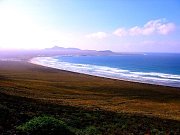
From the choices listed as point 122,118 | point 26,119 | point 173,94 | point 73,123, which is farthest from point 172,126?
point 173,94

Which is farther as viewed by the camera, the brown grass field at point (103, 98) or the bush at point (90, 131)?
the brown grass field at point (103, 98)

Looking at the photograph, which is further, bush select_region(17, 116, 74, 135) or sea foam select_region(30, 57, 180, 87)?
sea foam select_region(30, 57, 180, 87)

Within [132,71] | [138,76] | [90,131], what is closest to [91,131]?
[90,131]

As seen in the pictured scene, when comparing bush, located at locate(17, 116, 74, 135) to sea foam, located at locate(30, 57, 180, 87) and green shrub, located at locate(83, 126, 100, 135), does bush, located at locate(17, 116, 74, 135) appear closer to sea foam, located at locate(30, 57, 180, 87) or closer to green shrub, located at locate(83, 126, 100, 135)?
green shrub, located at locate(83, 126, 100, 135)

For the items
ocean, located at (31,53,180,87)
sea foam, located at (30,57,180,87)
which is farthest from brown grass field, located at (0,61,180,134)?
ocean, located at (31,53,180,87)

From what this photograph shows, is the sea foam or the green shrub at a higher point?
the green shrub

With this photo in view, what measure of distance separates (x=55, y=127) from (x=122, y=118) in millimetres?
7532

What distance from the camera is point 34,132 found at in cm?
1055

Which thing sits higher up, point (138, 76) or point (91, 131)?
point (91, 131)

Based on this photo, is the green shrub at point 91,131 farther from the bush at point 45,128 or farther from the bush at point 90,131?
the bush at point 45,128

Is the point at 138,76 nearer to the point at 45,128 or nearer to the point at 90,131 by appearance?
the point at 90,131

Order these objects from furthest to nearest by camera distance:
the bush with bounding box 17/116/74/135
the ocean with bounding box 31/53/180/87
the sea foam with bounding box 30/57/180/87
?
the ocean with bounding box 31/53/180/87, the sea foam with bounding box 30/57/180/87, the bush with bounding box 17/116/74/135

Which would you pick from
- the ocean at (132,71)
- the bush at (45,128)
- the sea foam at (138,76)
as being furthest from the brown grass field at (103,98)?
the ocean at (132,71)

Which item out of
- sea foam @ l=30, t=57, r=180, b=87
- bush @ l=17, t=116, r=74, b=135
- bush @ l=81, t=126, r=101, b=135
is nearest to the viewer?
bush @ l=17, t=116, r=74, b=135
